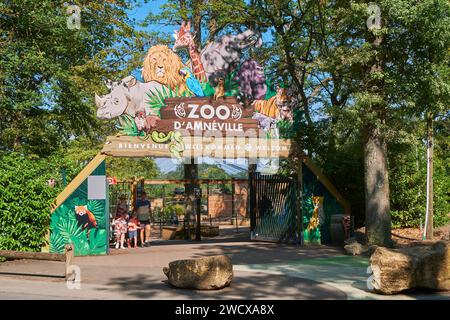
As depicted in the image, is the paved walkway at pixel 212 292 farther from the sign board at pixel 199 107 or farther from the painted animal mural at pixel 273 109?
the painted animal mural at pixel 273 109

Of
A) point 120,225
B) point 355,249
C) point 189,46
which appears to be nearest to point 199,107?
point 189,46

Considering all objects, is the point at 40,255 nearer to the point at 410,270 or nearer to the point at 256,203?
the point at 410,270

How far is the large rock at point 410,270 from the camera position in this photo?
8.52 meters

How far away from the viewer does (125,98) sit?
15.7 metres

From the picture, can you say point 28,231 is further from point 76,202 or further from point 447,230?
point 447,230

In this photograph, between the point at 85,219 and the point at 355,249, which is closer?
the point at 355,249

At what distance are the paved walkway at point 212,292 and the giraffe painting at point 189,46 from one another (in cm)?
551

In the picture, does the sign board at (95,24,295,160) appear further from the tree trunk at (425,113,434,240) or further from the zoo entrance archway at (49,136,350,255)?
the tree trunk at (425,113,434,240)

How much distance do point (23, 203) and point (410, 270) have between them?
9.63 m

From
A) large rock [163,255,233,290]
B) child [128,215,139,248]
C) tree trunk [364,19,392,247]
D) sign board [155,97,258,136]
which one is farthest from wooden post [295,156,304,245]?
large rock [163,255,233,290]

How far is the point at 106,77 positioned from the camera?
21.5 meters

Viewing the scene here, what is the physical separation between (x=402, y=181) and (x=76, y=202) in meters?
10.7

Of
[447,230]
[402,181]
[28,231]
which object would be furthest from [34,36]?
[447,230]

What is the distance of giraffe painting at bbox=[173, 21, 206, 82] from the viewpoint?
52.4ft
